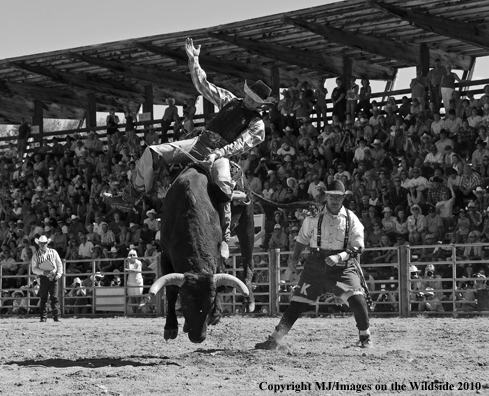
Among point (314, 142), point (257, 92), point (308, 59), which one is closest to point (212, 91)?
point (257, 92)

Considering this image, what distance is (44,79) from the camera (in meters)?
30.1

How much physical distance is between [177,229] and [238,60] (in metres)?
17.7

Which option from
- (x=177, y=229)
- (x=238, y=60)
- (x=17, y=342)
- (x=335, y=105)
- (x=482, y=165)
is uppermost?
(x=238, y=60)

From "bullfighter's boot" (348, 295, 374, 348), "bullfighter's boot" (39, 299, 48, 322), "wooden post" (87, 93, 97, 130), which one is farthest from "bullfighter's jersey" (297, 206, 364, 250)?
"wooden post" (87, 93, 97, 130)

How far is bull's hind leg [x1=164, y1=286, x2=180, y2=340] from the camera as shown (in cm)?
945

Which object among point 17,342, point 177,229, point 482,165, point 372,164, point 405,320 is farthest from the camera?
point 372,164

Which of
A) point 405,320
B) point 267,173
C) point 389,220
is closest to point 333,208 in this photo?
point 405,320

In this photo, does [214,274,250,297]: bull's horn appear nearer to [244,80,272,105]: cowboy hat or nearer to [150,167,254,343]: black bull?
[150,167,254,343]: black bull

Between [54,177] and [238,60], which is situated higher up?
[238,60]

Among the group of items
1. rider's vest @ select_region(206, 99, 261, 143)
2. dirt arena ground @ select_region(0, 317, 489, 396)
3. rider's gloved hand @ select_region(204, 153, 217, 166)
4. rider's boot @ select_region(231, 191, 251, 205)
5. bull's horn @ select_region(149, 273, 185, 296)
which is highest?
rider's vest @ select_region(206, 99, 261, 143)

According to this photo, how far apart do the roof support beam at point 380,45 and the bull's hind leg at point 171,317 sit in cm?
1386

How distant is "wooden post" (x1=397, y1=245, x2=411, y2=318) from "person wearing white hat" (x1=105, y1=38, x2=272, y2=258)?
22.6 ft

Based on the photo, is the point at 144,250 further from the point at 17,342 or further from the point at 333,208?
the point at 333,208

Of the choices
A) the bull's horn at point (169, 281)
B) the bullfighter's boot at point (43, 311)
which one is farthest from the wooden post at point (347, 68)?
the bull's horn at point (169, 281)
